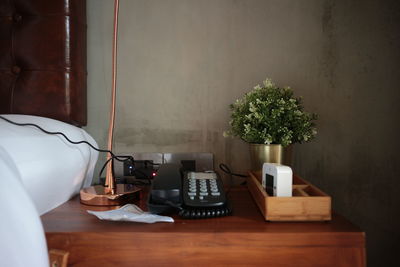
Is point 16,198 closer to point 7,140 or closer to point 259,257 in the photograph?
point 7,140

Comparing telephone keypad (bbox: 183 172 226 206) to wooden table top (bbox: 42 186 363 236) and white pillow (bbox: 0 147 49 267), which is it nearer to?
wooden table top (bbox: 42 186 363 236)

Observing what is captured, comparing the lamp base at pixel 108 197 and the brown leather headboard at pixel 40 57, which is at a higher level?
the brown leather headboard at pixel 40 57

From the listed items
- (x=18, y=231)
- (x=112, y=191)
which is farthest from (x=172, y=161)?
(x=18, y=231)

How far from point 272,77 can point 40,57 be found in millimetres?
655

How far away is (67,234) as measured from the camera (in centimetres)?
43

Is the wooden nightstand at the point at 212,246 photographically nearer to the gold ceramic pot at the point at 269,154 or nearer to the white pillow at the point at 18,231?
the white pillow at the point at 18,231

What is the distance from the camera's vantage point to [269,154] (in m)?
0.70

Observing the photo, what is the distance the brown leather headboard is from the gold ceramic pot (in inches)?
20.0

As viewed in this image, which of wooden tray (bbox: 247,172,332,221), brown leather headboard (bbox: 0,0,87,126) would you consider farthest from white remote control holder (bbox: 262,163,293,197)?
brown leather headboard (bbox: 0,0,87,126)

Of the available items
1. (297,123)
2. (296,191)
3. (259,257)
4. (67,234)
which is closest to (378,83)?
(297,123)

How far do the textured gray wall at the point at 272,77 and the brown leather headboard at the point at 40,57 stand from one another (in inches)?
4.0

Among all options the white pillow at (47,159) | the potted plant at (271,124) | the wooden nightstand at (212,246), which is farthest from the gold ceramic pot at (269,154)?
the white pillow at (47,159)

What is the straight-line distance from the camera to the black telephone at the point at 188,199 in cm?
50

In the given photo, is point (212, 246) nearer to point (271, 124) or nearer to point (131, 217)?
point (131, 217)
